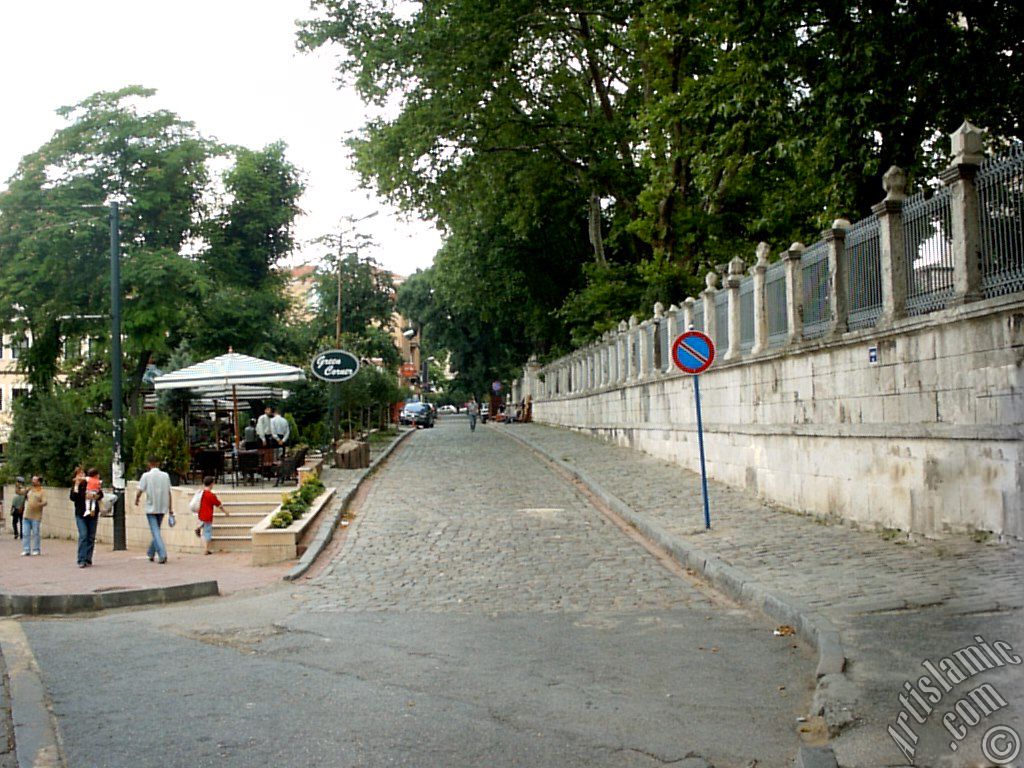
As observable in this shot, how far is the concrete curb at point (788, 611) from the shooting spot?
5.70 meters

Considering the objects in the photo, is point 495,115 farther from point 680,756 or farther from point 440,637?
point 680,756

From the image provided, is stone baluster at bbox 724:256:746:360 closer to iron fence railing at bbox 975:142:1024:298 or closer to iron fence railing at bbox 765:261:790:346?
iron fence railing at bbox 765:261:790:346

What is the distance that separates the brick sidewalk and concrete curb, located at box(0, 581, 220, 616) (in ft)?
0.90

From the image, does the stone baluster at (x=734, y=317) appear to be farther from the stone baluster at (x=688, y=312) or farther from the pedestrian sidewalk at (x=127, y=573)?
the pedestrian sidewalk at (x=127, y=573)

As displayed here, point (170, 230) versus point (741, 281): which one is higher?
point (170, 230)

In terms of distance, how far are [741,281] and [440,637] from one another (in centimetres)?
1160

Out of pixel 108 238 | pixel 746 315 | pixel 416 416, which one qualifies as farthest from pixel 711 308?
pixel 416 416

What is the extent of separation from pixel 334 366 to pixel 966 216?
15.9 m

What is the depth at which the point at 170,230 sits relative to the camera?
124 feet

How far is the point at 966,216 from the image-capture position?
1077 centimetres

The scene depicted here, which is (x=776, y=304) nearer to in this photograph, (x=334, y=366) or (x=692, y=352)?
(x=692, y=352)

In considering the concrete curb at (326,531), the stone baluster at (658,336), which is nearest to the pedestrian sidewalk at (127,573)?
the concrete curb at (326,531)

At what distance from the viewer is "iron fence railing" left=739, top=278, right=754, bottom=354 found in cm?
1780

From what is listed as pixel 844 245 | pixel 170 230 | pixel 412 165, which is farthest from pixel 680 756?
pixel 170 230
